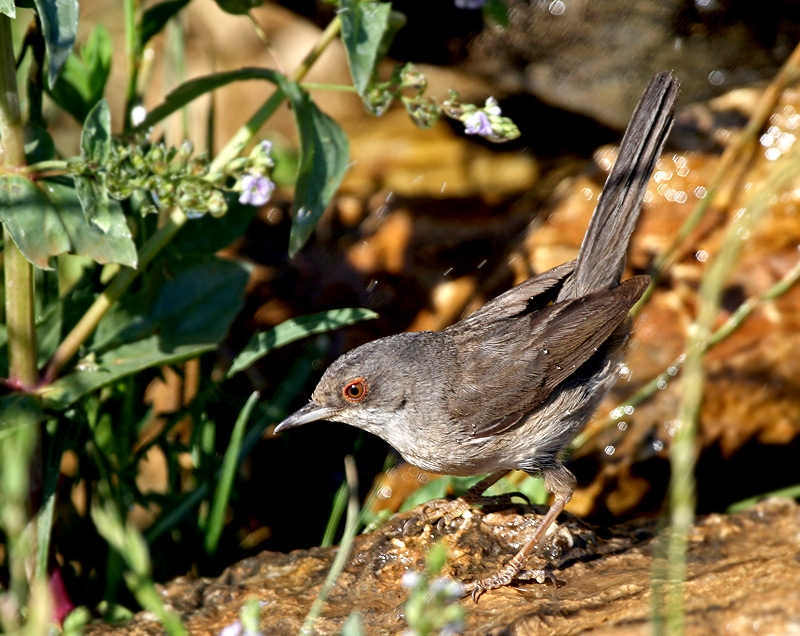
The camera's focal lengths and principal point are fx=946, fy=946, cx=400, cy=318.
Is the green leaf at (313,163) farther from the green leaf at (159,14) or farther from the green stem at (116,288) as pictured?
the green leaf at (159,14)

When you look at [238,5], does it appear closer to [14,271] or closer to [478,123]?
[478,123]

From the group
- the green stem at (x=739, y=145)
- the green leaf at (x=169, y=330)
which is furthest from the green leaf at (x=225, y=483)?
the green stem at (x=739, y=145)

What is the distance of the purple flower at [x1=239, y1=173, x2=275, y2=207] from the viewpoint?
10.2ft

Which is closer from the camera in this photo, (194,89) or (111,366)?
(111,366)

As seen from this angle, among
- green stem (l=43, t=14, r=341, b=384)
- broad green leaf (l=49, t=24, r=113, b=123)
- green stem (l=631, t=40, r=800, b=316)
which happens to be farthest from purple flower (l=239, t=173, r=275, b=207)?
green stem (l=631, t=40, r=800, b=316)

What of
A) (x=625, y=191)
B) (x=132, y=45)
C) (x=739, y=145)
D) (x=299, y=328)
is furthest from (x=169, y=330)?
(x=739, y=145)

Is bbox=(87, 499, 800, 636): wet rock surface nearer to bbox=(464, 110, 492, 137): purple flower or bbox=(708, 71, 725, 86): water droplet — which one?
bbox=(464, 110, 492, 137): purple flower

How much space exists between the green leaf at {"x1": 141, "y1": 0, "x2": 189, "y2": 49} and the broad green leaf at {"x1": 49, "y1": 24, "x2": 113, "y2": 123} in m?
0.27

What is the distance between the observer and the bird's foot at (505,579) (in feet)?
10.3

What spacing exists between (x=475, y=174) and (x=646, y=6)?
166cm

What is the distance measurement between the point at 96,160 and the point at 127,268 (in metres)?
0.63

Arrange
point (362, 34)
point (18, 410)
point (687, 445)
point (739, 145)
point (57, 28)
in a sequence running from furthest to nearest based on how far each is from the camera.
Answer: point (739, 145) → point (362, 34) → point (18, 410) → point (57, 28) → point (687, 445)

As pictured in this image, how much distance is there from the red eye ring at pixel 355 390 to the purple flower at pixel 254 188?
0.89 m

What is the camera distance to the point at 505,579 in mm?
3172
